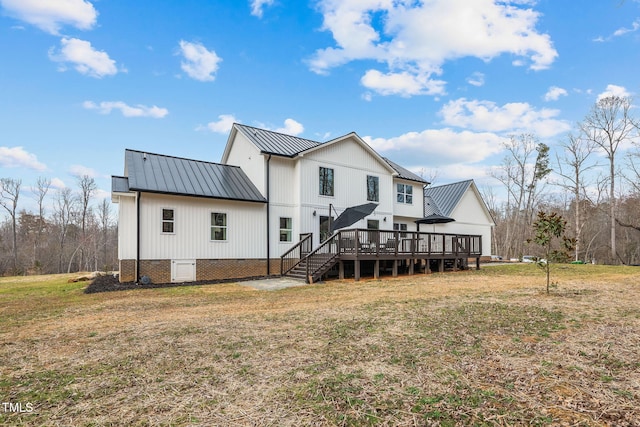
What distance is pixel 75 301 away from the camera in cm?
928

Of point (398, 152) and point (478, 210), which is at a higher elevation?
point (398, 152)

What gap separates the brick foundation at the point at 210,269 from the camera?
12984 mm

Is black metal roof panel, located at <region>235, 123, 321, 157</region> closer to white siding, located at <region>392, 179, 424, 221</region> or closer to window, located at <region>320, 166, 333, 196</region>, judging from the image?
window, located at <region>320, 166, 333, 196</region>

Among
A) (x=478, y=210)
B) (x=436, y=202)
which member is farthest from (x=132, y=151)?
(x=478, y=210)

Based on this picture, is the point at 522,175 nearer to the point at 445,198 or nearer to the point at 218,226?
the point at 445,198

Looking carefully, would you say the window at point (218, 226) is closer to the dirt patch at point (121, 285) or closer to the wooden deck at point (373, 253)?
the dirt patch at point (121, 285)

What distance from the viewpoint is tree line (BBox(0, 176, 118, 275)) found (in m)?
34.3

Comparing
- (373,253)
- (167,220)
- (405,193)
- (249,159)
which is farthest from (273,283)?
(405,193)

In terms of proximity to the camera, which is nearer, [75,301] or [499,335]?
[499,335]

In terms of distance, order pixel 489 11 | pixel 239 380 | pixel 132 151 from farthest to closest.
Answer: pixel 132 151, pixel 489 11, pixel 239 380

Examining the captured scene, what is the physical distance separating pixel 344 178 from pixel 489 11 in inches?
358

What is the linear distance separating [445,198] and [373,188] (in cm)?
846

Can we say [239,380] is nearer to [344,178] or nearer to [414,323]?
[414,323]

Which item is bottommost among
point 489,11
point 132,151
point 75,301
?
point 75,301
